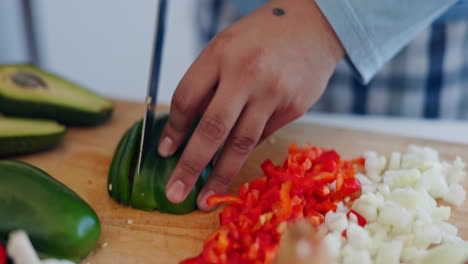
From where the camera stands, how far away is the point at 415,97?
65.7 inches

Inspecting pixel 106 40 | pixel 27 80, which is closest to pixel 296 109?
pixel 27 80

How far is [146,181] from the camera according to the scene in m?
1.09

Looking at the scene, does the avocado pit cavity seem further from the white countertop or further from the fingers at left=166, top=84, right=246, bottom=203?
the white countertop

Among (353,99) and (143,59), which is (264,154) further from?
(143,59)

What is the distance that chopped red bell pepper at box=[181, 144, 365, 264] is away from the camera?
2.98ft

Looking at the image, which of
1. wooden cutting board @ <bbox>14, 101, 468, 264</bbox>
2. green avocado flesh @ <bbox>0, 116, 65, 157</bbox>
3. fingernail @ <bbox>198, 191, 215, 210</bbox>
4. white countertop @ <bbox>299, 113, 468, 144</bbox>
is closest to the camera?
wooden cutting board @ <bbox>14, 101, 468, 264</bbox>

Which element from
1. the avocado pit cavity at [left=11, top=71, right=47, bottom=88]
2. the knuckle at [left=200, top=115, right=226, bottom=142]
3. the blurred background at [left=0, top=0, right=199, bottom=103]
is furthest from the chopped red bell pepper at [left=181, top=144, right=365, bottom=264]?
the blurred background at [left=0, top=0, right=199, bottom=103]

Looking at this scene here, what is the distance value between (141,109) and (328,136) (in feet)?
2.07

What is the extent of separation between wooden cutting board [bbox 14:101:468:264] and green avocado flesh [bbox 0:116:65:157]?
0.03 m

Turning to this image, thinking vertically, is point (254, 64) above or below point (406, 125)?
above

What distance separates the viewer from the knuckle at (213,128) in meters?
1.01

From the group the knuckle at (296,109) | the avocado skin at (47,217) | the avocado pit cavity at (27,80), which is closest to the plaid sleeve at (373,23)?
the knuckle at (296,109)

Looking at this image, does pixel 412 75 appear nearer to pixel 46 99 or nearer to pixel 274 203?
pixel 274 203

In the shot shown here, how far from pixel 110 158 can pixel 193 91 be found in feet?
1.44
